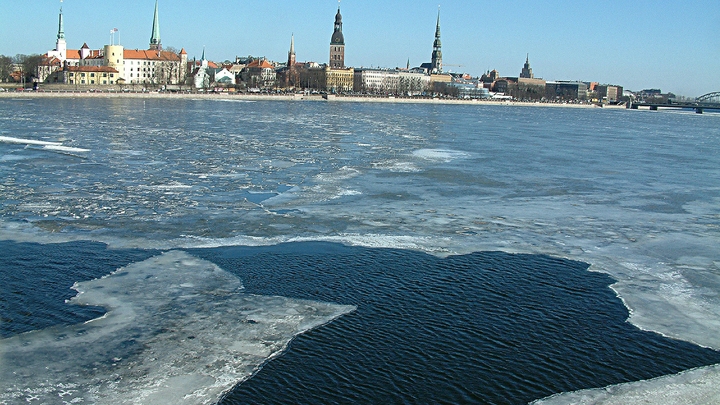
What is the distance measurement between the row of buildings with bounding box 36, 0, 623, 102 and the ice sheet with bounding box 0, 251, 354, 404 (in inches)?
3301

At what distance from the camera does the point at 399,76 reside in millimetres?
149625

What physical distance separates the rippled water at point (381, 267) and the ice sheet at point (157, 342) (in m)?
0.03

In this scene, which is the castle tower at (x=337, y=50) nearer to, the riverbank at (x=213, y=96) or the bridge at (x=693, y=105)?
the riverbank at (x=213, y=96)

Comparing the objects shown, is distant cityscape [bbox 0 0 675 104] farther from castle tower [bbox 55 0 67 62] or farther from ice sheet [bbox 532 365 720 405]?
ice sheet [bbox 532 365 720 405]

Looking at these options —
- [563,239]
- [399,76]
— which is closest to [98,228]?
[563,239]

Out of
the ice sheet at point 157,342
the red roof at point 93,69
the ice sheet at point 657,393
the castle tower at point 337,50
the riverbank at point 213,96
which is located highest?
the castle tower at point 337,50

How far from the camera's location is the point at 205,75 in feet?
346

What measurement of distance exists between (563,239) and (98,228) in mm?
6943

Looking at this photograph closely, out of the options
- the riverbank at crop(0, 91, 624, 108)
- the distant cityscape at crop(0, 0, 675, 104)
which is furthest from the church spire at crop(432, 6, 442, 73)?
the riverbank at crop(0, 91, 624, 108)

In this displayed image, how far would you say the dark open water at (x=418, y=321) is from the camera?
562 cm

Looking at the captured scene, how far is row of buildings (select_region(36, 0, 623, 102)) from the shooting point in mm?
92312

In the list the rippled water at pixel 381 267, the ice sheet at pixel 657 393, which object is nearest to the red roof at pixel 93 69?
the rippled water at pixel 381 267

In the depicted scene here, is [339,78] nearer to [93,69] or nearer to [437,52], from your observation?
[437,52]

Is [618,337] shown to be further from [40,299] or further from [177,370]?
[40,299]
